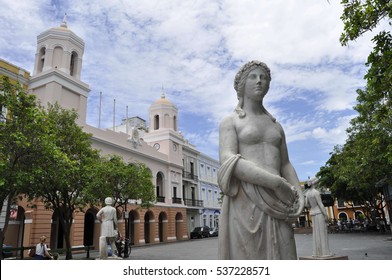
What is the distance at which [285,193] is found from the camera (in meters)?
2.52

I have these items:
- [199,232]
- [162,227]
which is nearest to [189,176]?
[199,232]

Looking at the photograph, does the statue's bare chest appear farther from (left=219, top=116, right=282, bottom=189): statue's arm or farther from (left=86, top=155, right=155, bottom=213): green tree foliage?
(left=86, top=155, right=155, bottom=213): green tree foliage

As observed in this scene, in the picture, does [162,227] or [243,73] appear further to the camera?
[162,227]

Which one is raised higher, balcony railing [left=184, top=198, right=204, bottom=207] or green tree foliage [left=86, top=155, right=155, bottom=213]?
balcony railing [left=184, top=198, right=204, bottom=207]

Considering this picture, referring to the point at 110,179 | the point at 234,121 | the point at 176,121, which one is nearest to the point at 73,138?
the point at 110,179

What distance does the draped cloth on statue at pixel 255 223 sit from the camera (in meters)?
2.53

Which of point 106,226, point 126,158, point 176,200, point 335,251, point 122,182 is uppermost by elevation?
point 126,158

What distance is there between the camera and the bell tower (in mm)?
21453

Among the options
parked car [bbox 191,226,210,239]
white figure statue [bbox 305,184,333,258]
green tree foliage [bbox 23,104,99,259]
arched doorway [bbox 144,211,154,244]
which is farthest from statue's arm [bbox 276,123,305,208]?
parked car [bbox 191,226,210,239]

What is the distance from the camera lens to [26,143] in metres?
9.66

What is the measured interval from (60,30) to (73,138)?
1196 centimetres

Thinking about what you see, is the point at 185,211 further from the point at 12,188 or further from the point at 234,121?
the point at 234,121

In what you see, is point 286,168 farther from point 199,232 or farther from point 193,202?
point 193,202

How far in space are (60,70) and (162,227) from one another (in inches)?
673
